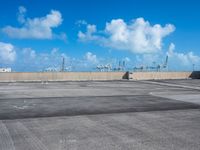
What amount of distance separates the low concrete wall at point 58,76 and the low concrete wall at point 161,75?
197cm

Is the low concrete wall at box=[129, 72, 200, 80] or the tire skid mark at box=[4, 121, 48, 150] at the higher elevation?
the low concrete wall at box=[129, 72, 200, 80]

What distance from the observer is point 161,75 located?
49.0 m

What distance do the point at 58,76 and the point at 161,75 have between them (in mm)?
17473

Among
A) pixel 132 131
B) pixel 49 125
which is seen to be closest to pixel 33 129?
pixel 49 125

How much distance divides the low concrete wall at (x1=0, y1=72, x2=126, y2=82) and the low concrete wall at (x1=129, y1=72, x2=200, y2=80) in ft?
6.46

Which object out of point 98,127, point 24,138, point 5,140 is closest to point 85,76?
point 98,127

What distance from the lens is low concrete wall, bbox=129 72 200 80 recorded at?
4681 centimetres

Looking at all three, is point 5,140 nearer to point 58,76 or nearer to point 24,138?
point 24,138

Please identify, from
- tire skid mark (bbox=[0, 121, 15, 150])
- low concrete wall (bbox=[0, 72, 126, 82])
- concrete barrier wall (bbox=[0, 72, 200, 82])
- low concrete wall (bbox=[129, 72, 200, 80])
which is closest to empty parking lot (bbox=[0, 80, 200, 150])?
tire skid mark (bbox=[0, 121, 15, 150])

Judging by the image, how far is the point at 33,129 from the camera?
11.4 meters

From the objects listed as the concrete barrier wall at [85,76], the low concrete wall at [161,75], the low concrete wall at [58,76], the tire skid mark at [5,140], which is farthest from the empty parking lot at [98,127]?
the low concrete wall at [161,75]

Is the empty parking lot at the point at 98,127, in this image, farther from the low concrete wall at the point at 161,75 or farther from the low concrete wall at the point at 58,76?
the low concrete wall at the point at 161,75

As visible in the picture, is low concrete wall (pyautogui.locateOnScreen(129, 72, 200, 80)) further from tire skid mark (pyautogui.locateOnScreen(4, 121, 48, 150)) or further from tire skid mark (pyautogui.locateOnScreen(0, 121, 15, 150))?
tire skid mark (pyautogui.locateOnScreen(0, 121, 15, 150))

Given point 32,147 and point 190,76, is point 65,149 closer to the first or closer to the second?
point 32,147
